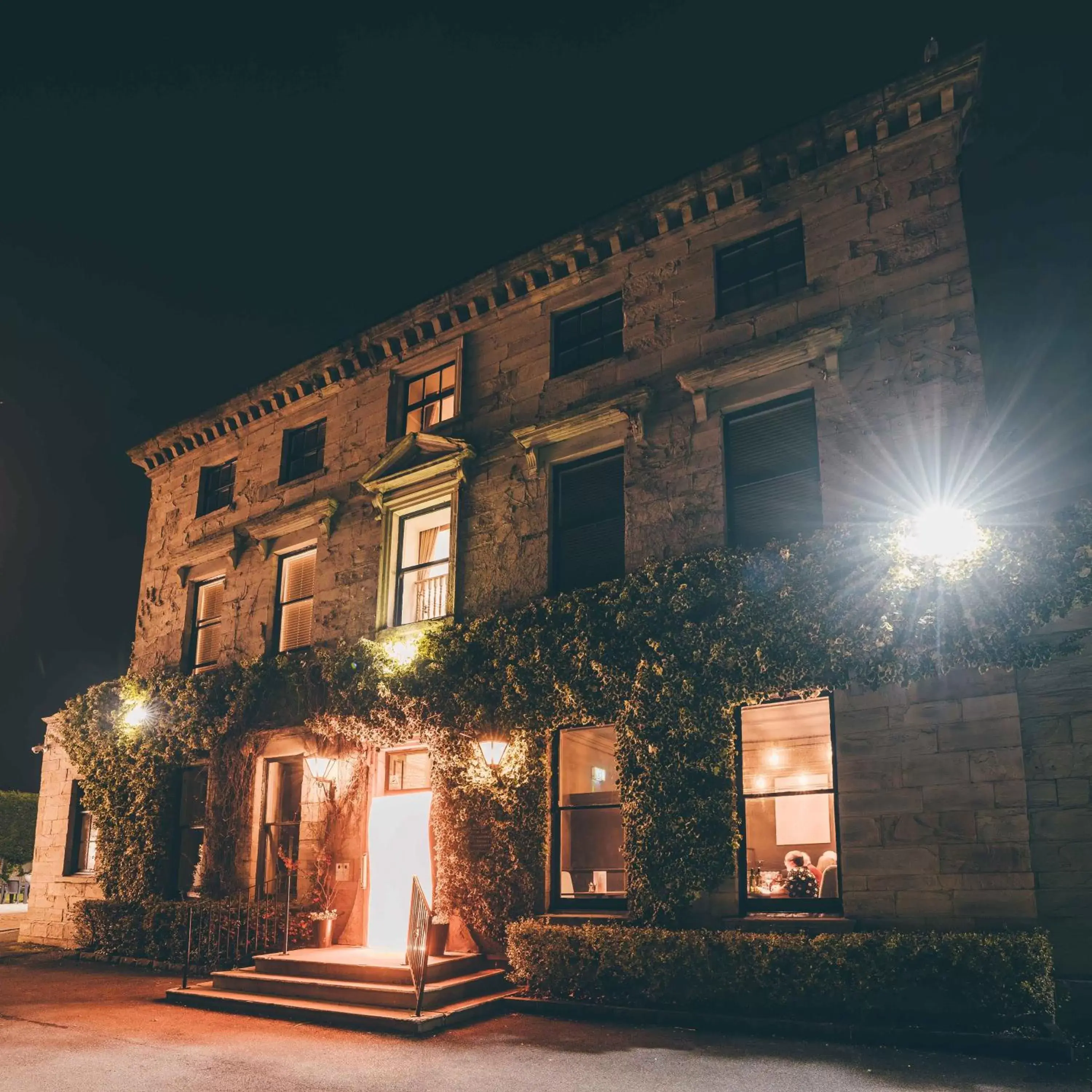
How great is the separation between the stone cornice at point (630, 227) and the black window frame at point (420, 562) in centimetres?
314

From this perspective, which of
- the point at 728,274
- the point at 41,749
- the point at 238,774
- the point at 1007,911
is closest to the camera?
the point at 1007,911

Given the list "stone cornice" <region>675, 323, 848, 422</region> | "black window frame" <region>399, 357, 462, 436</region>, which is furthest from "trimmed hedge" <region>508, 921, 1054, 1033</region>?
"black window frame" <region>399, 357, 462, 436</region>

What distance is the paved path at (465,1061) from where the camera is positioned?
785 cm

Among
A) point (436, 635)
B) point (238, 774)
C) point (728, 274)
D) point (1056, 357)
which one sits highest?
point (728, 274)

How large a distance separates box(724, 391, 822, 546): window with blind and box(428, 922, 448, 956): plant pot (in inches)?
253

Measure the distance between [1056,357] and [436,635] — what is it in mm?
9180

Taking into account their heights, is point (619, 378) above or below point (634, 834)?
above

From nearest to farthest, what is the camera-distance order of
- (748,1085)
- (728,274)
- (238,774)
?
(748,1085) < (728,274) < (238,774)

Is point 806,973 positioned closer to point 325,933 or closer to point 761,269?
point 325,933

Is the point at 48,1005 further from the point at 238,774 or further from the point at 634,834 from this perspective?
the point at 634,834

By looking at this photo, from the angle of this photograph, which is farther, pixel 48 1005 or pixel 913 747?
pixel 48 1005

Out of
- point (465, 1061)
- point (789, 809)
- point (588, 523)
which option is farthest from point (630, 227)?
point (465, 1061)

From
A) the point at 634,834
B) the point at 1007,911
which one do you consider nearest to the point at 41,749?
the point at 634,834

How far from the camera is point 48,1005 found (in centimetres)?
1211
